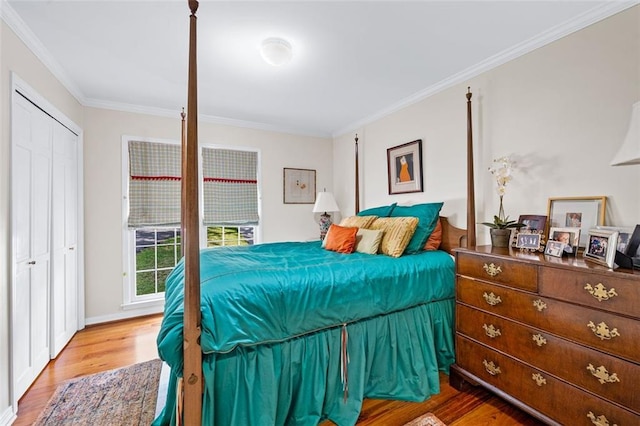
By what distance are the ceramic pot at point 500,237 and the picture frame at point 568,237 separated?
23 centimetres

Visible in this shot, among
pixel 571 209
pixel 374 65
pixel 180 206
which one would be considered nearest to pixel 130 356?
pixel 180 206

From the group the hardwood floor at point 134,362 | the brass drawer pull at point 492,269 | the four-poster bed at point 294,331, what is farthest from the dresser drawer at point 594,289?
the hardwood floor at point 134,362

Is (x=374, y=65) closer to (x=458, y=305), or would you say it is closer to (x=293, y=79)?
(x=293, y=79)

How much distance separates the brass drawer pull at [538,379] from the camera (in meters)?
1.41

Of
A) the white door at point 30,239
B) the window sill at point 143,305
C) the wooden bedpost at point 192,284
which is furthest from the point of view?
the window sill at point 143,305

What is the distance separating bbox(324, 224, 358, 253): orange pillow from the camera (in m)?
2.47

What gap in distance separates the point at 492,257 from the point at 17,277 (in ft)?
9.87

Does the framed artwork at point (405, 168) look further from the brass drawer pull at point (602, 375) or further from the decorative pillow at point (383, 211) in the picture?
the brass drawer pull at point (602, 375)

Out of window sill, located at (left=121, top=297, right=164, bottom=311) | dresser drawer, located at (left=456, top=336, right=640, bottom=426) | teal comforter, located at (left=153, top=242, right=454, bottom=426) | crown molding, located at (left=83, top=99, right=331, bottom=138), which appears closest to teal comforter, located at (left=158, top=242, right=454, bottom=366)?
teal comforter, located at (left=153, top=242, right=454, bottom=426)

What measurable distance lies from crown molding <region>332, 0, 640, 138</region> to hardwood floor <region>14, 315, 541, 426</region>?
95.9 inches

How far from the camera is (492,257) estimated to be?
1.64 m

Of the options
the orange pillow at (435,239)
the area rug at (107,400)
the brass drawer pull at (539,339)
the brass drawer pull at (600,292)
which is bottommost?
the area rug at (107,400)

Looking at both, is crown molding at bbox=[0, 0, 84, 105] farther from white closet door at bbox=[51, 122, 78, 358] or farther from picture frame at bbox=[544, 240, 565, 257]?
picture frame at bbox=[544, 240, 565, 257]

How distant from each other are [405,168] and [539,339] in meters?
2.04
